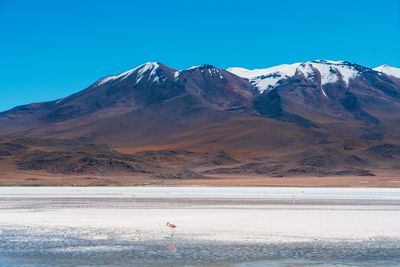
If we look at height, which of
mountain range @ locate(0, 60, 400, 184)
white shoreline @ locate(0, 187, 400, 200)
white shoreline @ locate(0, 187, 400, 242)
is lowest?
white shoreline @ locate(0, 187, 400, 242)

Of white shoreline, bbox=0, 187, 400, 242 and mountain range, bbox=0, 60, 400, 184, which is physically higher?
mountain range, bbox=0, 60, 400, 184

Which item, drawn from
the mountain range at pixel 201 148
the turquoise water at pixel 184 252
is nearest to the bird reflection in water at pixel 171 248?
the turquoise water at pixel 184 252

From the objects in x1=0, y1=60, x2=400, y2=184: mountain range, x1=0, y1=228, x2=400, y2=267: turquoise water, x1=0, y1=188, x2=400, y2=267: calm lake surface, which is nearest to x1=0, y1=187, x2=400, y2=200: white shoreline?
x1=0, y1=188, x2=400, y2=267: calm lake surface

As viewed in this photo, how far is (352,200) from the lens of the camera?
4244cm

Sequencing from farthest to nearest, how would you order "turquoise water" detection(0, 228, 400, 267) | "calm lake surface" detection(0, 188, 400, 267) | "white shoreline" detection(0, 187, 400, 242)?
1. "white shoreline" detection(0, 187, 400, 242)
2. "calm lake surface" detection(0, 188, 400, 267)
3. "turquoise water" detection(0, 228, 400, 267)

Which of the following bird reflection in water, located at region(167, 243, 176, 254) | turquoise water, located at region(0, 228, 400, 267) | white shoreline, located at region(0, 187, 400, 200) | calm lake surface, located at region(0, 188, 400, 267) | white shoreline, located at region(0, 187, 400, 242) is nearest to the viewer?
turquoise water, located at region(0, 228, 400, 267)

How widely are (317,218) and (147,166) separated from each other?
74.6m

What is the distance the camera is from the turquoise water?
18547 mm

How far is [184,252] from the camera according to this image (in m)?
20.2

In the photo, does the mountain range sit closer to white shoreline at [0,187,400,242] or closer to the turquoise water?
white shoreline at [0,187,400,242]

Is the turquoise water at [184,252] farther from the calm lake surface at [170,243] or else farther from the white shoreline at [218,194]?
the white shoreline at [218,194]

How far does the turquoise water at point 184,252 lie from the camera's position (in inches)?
730

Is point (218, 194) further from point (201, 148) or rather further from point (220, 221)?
point (201, 148)

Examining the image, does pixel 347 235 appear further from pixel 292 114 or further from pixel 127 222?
pixel 292 114
